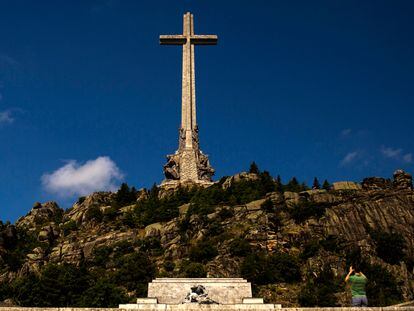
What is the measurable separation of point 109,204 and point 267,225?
2315 cm

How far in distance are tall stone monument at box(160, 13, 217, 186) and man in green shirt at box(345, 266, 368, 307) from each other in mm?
47667

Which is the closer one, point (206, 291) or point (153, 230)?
point (206, 291)

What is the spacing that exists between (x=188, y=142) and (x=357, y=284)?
49.3 metres

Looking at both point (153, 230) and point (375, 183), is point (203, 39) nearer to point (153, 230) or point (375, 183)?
point (153, 230)

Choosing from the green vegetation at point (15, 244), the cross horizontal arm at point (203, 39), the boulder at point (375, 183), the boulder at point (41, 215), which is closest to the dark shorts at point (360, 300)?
the green vegetation at point (15, 244)

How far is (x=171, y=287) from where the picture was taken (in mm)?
28578

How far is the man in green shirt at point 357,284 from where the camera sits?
1931 centimetres

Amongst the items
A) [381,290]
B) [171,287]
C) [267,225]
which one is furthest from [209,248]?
[171,287]

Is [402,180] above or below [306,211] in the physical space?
above

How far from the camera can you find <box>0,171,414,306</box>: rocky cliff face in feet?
176

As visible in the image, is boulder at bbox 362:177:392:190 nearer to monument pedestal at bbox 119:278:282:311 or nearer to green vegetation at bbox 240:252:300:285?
green vegetation at bbox 240:252:300:285

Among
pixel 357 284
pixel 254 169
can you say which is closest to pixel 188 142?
pixel 254 169

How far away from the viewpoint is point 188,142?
6788 cm

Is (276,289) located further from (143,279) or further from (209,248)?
(143,279)
